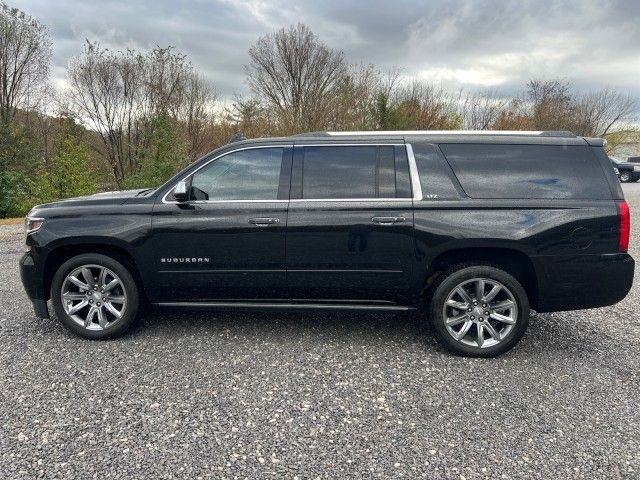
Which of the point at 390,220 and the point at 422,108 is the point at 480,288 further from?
the point at 422,108

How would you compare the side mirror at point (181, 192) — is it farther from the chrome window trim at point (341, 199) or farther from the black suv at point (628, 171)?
the black suv at point (628, 171)

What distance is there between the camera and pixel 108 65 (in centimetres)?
1653

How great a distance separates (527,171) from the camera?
11.1 ft

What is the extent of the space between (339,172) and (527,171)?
1570 mm

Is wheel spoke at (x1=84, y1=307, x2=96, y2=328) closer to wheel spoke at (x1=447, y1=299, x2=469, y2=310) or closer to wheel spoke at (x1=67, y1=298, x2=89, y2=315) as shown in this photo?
wheel spoke at (x1=67, y1=298, x2=89, y2=315)

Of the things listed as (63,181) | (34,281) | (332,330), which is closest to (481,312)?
(332,330)

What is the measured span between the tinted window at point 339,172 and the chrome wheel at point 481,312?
1154mm

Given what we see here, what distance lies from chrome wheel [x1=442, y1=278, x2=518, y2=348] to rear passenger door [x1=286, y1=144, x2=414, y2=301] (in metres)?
0.46

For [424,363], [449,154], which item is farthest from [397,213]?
[424,363]

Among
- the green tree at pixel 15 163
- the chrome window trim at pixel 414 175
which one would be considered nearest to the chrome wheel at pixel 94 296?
the chrome window trim at pixel 414 175

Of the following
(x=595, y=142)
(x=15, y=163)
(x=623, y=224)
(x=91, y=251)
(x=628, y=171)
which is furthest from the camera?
(x=628, y=171)

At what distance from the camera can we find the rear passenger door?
3.42 m

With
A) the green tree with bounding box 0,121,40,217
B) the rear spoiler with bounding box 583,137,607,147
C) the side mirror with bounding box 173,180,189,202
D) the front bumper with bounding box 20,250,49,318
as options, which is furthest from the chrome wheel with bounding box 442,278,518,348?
the green tree with bounding box 0,121,40,217

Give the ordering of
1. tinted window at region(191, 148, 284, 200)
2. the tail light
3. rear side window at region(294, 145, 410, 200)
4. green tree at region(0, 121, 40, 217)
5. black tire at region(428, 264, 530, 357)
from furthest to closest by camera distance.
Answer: green tree at region(0, 121, 40, 217) → tinted window at region(191, 148, 284, 200) → rear side window at region(294, 145, 410, 200) → black tire at region(428, 264, 530, 357) → the tail light
